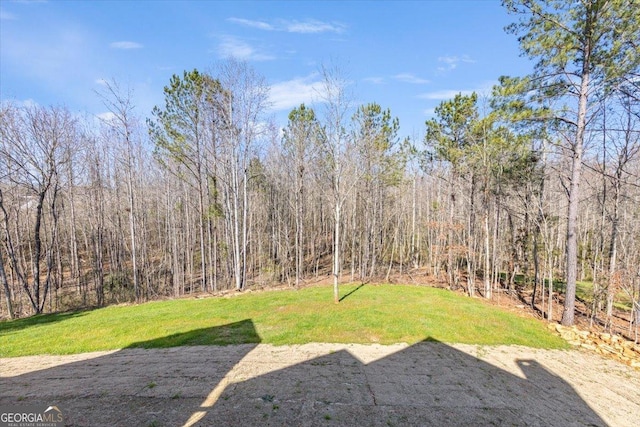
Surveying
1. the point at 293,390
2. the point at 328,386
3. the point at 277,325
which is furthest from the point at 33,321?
the point at 328,386

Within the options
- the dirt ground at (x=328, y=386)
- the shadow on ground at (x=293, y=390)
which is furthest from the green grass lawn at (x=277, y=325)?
the shadow on ground at (x=293, y=390)

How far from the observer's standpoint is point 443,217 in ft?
55.5

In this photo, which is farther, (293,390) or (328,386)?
(328,386)

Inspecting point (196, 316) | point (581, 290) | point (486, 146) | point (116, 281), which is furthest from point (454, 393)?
point (116, 281)

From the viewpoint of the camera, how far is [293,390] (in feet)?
14.5

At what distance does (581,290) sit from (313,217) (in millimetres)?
17009

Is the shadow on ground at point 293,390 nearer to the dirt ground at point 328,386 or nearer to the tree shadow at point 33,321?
the dirt ground at point 328,386

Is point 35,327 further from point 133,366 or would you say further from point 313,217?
point 313,217

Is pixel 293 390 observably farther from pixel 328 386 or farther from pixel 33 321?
pixel 33 321

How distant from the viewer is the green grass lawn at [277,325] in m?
6.70

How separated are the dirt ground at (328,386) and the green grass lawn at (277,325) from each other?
504mm

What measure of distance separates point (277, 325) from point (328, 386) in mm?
3332

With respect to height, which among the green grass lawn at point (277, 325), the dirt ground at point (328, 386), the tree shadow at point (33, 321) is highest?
the dirt ground at point (328, 386)

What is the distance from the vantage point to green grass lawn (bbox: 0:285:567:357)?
6.70 meters
